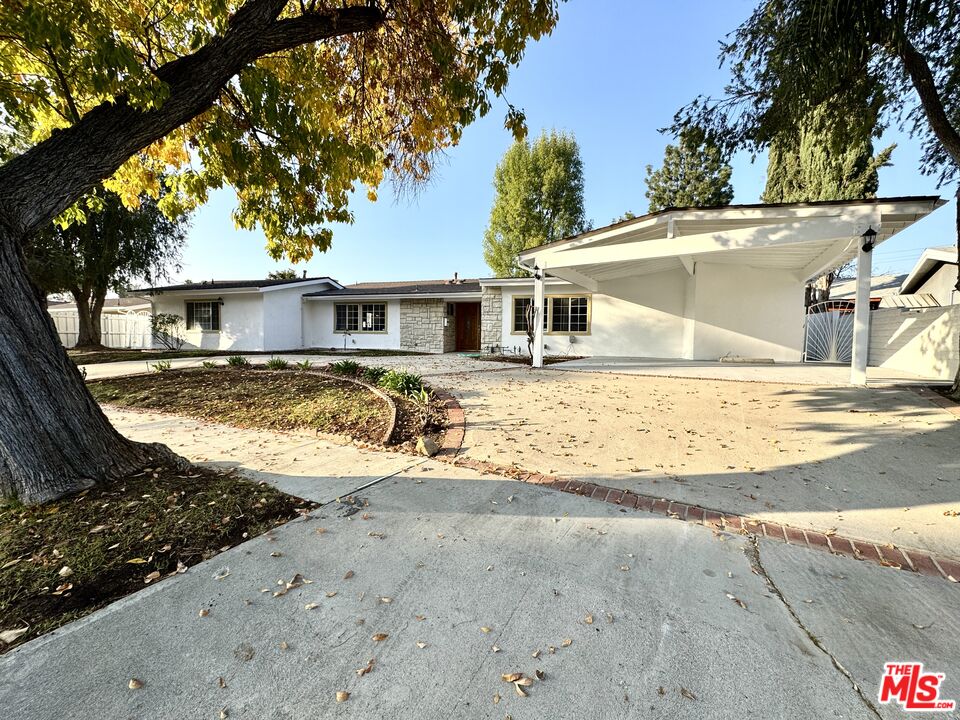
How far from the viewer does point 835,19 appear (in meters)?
4.16

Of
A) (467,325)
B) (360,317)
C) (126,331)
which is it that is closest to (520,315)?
(467,325)

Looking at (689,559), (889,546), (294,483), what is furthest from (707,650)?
(294,483)

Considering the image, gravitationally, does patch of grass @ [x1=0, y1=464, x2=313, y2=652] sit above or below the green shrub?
below

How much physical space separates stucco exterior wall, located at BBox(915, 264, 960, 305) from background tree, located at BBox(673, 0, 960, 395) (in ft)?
25.6

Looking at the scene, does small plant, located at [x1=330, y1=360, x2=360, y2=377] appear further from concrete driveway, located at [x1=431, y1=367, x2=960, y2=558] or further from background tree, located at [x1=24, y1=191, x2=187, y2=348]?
background tree, located at [x1=24, y1=191, x2=187, y2=348]

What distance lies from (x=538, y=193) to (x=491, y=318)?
37.3 ft

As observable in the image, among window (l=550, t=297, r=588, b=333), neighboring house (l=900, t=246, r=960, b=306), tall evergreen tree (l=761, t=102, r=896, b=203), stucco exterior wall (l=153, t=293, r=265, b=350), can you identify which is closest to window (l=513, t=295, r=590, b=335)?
window (l=550, t=297, r=588, b=333)

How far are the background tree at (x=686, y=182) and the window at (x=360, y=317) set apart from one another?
16716mm

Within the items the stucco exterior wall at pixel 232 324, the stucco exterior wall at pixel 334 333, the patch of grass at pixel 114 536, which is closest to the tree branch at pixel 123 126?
the patch of grass at pixel 114 536

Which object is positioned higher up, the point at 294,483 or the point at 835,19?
the point at 835,19

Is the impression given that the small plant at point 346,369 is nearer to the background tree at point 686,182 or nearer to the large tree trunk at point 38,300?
the large tree trunk at point 38,300

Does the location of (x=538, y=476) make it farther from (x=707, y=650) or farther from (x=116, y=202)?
(x=116, y=202)

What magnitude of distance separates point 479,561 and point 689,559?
1208mm

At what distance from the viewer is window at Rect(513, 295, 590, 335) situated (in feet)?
44.1
